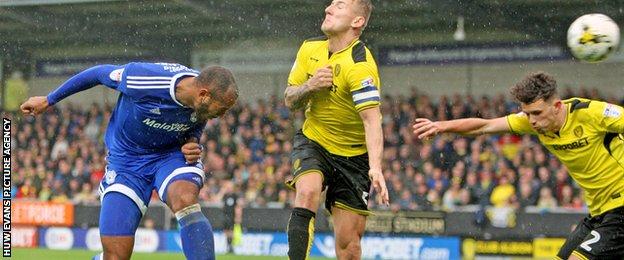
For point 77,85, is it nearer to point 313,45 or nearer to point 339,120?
point 313,45

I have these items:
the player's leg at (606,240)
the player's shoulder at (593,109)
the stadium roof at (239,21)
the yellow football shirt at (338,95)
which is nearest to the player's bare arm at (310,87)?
the yellow football shirt at (338,95)

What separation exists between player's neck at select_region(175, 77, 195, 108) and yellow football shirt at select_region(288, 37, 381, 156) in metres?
1.17

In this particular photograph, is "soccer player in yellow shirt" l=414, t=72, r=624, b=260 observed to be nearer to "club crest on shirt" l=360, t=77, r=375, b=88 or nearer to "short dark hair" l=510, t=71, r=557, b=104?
"short dark hair" l=510, t=71, r=557, b=104

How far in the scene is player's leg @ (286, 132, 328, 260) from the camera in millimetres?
6777

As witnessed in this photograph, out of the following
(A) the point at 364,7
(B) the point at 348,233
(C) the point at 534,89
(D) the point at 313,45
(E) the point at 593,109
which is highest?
(A) the point at 364,7

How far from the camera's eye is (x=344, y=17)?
23.9 ft

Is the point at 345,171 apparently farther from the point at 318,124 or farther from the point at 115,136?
the point at 115,136

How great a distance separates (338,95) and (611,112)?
184 centimetres

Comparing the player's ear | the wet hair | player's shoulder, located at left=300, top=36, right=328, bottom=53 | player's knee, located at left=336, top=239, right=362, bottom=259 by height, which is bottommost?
player's knee, located at left=336, top=239, right=362, bottom=259

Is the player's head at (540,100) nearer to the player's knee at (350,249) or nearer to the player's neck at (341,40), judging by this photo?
the player's neck at (341,40)

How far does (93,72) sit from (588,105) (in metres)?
3.21

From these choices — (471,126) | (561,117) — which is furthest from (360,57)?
(561,117)

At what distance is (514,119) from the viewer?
688cm

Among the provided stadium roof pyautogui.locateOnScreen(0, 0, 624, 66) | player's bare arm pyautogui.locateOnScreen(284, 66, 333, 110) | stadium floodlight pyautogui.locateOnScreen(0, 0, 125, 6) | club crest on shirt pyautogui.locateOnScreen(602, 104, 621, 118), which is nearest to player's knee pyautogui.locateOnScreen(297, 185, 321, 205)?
player's bare arm pyautogui.locateOnScreen(284, 66, 333, 110)
